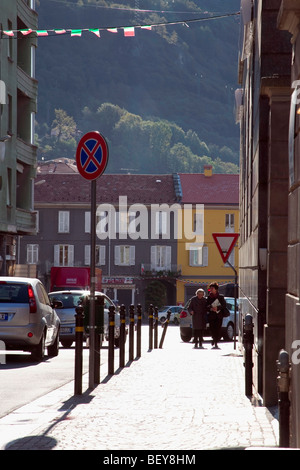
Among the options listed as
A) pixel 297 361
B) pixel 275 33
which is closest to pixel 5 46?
pixel 275 33

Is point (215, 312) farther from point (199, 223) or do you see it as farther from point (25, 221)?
point (199, 223)

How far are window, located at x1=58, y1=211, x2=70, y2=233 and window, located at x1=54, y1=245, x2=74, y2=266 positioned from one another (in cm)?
142

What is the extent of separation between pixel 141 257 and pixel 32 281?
215ft

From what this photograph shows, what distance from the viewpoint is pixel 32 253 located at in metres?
84.2

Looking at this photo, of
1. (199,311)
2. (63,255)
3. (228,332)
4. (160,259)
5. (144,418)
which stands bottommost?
(228,332)

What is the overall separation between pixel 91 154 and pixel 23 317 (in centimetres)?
624

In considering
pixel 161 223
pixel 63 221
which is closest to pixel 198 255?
pixel 161 223

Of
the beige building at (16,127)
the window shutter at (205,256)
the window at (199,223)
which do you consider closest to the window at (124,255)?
the window at (199,223)

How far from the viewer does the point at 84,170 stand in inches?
511

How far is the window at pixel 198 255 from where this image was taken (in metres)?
85.1

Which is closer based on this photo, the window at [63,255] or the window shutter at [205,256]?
the window at [63,255]

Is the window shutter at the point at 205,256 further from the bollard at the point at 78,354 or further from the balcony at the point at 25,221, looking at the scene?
the bollard at the point at 78,354

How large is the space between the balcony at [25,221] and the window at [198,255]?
40707mm

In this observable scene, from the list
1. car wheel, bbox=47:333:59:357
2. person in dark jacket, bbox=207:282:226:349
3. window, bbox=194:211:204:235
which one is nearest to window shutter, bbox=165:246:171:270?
window, bbox=194:211:204:235
